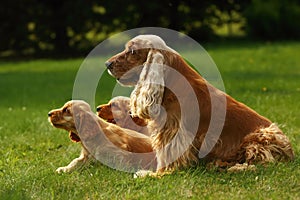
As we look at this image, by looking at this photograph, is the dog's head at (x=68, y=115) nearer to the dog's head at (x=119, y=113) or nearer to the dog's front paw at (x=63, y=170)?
the dog's front paw at (x=63, y=170)

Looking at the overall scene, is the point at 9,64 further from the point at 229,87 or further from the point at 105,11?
the point at 229,87

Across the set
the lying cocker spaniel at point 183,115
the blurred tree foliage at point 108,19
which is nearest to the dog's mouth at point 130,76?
the lying cocker spaniel at point 183,115

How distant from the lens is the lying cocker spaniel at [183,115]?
561cm

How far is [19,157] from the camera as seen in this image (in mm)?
6605

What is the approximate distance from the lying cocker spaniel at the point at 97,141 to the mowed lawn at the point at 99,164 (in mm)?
166

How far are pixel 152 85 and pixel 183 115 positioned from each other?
16.4 inches

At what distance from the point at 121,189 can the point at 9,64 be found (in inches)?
593

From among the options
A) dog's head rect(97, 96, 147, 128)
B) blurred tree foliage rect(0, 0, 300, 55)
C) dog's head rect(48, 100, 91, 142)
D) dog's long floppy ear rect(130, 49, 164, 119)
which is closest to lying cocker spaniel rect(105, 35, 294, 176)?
dog's long floppy ear rect(130, 49, 164, 119)

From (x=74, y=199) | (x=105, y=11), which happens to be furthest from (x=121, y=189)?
(x=105, y=11)

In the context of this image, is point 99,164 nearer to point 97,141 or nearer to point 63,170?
point 97,141

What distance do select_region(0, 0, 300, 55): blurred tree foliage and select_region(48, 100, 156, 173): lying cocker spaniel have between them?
49.3 ft

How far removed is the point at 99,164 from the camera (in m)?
6.08

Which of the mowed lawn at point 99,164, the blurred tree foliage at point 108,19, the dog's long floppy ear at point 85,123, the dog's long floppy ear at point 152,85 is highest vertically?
the dog's long floppy ear at point 152,85

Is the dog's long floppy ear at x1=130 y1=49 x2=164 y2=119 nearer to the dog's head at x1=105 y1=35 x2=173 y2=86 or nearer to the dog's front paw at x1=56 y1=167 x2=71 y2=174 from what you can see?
the dog's head at x1=105 y1=35 x2=173 y2=86
